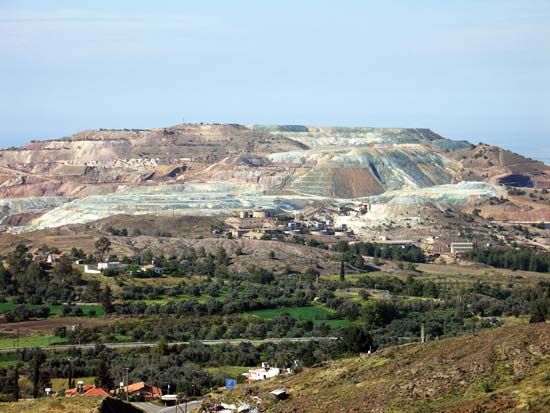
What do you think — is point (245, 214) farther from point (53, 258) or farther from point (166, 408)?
point (166, 408)

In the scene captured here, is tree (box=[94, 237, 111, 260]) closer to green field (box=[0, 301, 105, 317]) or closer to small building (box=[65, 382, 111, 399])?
green field (box=[0, 301, 105, 317])

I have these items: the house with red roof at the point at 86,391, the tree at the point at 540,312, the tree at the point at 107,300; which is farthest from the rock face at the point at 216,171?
the house with red roof at the point at 86,391

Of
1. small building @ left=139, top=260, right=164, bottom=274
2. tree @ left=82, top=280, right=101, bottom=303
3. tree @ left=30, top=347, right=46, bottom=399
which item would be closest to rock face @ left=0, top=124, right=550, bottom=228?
small building @ left=139, top=260, right=164, bottom=274

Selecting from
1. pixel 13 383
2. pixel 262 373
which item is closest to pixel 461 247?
pixel 262 373

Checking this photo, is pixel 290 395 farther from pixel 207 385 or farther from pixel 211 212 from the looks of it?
pixel 211 212

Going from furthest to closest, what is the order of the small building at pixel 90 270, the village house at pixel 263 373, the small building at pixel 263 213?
the small building at pixel 263 213 < the small building at pixel 90 270 < the village house at pixel 263 373

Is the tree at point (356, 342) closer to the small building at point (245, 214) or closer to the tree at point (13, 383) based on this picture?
the tree at point (13, 383)

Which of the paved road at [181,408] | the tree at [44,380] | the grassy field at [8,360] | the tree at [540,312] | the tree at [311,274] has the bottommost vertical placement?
the grassy field at [8,360]
